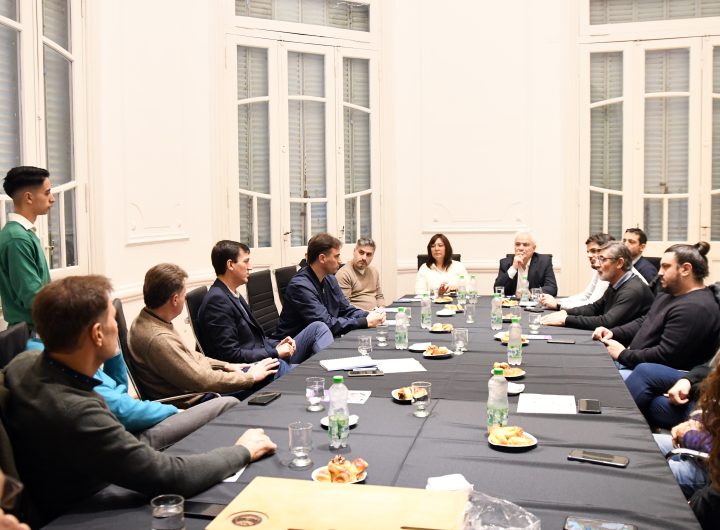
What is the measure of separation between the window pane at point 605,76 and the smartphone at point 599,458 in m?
6.52

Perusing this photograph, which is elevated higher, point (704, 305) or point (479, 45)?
point (479, 45)

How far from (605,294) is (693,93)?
3660 mm

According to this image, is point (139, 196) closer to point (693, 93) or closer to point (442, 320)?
point (442, 320)

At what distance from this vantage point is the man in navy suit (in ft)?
13.2

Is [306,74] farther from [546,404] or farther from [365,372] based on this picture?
[546,404]

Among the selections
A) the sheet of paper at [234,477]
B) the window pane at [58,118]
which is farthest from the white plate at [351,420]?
the window pane at [58,118]

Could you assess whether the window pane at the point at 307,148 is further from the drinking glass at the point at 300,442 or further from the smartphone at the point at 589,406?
the drinking glass at the point at 300,442

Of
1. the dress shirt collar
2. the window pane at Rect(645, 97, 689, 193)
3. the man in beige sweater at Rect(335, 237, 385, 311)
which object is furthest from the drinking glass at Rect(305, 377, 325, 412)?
the window pane at Rect(645, 97, 689, 193)

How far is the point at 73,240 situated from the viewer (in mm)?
5227

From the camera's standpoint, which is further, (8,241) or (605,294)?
(605,294)

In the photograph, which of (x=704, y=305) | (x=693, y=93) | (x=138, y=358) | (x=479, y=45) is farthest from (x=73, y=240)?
(x=693, y=93)

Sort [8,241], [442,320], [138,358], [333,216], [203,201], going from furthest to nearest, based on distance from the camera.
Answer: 1. [333,216]
2. [203,201]
3. [442,320]
4. [8,241]
5. [138,358]

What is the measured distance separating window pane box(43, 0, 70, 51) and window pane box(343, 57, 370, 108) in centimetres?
336

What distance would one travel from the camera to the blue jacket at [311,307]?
4711 mm
